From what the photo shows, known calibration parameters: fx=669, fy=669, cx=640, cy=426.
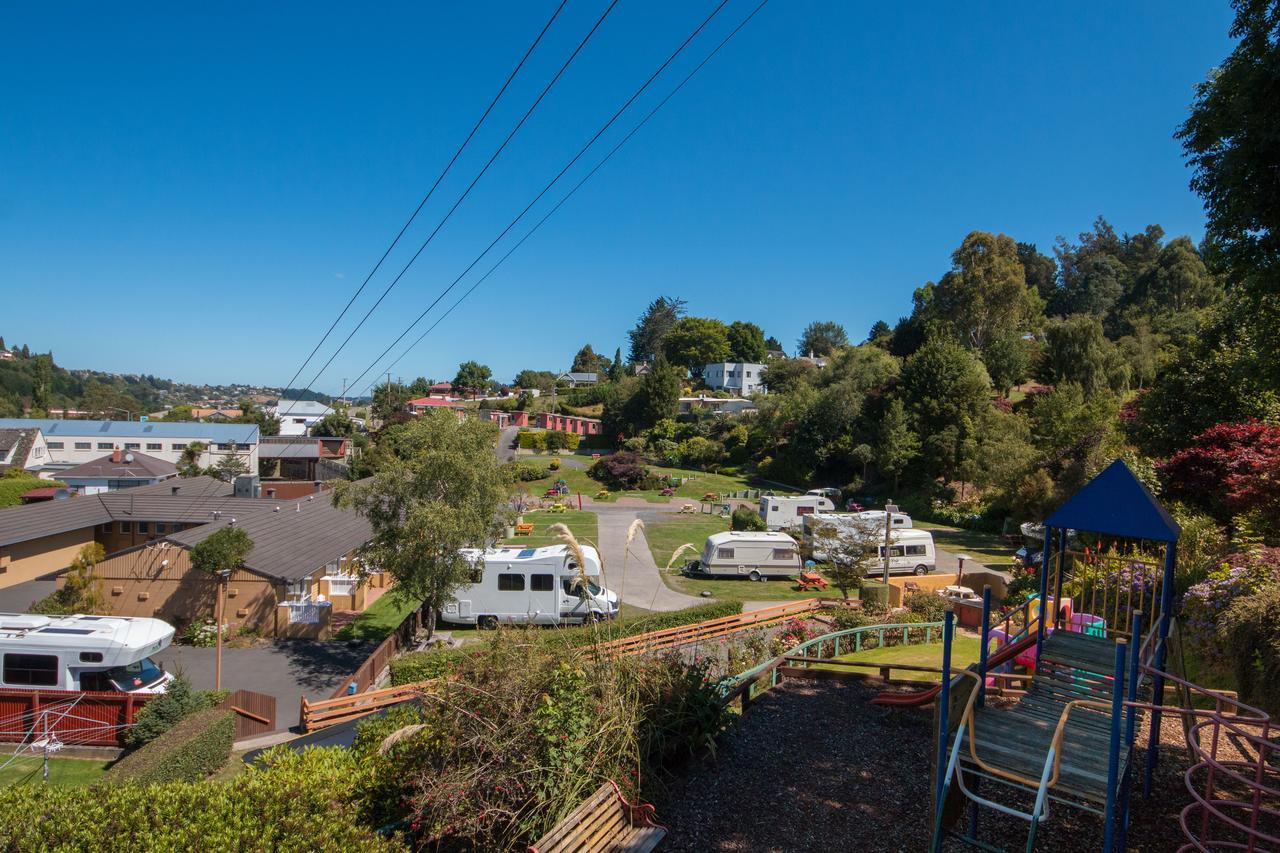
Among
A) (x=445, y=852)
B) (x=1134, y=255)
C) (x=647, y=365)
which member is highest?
(x=1134, y=255)

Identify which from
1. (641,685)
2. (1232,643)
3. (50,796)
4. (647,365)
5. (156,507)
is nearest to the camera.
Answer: (50,796)

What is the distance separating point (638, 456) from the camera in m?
50.8

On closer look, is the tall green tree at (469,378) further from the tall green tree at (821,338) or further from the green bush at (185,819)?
the green bush at (185,819)

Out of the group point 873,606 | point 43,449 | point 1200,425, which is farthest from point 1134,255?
point 43,449

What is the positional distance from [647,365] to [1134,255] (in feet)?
216

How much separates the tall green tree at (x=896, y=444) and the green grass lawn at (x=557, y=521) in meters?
19.3

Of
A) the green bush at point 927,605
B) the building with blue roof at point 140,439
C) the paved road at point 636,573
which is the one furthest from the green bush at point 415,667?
the building with blue roof at point 140,439

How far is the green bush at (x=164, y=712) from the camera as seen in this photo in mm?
11727

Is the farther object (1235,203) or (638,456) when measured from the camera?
(638,456)

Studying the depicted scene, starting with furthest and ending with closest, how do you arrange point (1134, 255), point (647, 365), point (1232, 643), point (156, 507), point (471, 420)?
point (647, 365), point (1134, 255), point (156, 507), point (471, 420), point (1232, 643)

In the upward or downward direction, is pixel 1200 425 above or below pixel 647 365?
below

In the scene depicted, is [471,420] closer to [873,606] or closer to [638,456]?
[873,606]

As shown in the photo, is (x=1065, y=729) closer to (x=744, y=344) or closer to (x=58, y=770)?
(x=58, y=770)

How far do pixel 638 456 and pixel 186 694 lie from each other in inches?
1560
